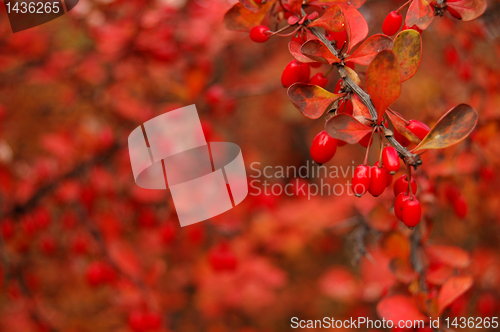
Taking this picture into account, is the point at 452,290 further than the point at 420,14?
Yes

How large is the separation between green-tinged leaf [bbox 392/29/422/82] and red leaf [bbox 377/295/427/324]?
1.62 ft

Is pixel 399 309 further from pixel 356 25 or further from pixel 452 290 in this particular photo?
pixel 356 25

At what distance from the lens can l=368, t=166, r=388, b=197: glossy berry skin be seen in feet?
1.46

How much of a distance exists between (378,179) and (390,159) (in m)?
0.03

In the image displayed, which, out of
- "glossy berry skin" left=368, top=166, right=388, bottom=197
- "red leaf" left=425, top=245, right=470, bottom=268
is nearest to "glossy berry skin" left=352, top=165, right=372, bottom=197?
"glossy berry skin" left=368, top=166, right=388, bottom=197

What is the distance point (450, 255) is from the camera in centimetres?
81

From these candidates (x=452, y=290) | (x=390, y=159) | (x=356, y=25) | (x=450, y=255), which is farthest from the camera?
(x=450, y=255)

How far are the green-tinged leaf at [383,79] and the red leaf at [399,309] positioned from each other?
0.46 m

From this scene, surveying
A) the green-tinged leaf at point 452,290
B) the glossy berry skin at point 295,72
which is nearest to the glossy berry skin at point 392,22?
the glossy berry skin at point 295,72

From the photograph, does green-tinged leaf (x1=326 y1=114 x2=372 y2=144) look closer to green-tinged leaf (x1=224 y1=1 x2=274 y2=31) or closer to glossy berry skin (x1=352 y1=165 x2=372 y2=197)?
glossy berry skin (x1=352 y1=165 x2=372 y2=197)

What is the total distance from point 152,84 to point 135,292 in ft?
4.18

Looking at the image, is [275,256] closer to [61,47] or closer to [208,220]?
[208,220]

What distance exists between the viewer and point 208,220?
157 centimetres

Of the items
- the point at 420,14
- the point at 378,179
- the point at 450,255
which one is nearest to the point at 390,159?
the point at 378,179
